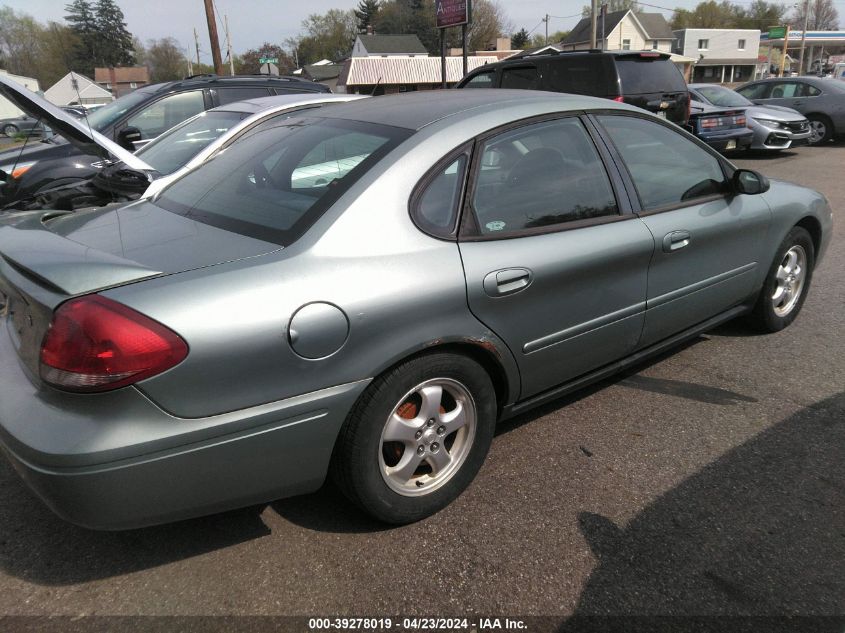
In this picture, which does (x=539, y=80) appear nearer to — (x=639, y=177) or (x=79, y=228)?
(x=639, y=177)

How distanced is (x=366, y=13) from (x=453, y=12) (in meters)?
88.4

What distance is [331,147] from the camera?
114 inches

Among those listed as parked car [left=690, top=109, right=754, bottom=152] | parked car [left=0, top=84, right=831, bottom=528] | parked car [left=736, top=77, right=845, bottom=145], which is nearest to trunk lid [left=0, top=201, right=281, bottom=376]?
parked car [left=0, top=84, right=831, bottom=528]

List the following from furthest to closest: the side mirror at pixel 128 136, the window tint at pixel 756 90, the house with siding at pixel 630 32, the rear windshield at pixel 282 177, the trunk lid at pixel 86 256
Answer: the house with siding at pixel 630 32 → the window tint at pixel 756 90 → the side mirror at pixel 128 136 → the rear windshield at pixel 282 177 → the trunk lid at pixel 86 256

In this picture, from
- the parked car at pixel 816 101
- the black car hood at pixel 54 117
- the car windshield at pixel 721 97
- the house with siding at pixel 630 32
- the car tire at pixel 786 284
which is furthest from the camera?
the house with siding at pixel 630 32

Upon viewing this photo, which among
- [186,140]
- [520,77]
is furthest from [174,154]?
[520,77]

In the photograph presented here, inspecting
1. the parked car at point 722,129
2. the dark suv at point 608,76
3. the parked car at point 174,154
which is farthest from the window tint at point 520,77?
the parked car at point 722,129

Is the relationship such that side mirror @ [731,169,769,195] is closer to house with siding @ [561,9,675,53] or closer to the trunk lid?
the trunk lid

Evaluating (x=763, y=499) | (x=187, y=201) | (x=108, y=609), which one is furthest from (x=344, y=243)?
(x=763, y=499)

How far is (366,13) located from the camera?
10012 centimetres

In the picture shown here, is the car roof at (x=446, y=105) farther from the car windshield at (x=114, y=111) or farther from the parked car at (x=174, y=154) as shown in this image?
the car windshield at (x=114, y=111)

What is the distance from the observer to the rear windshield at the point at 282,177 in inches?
94.9

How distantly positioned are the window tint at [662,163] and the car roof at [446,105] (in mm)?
137

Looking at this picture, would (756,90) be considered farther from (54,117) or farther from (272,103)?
(54,117)
